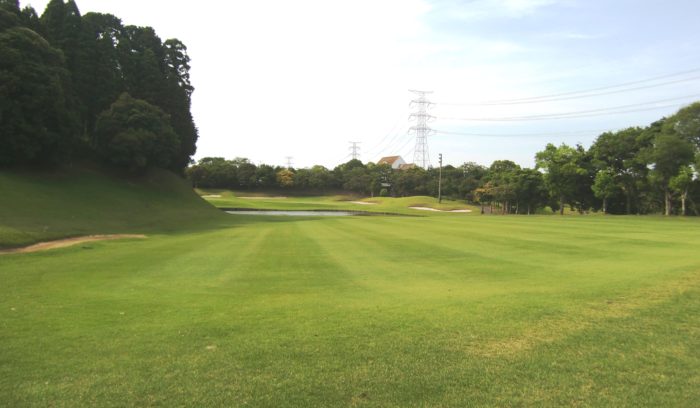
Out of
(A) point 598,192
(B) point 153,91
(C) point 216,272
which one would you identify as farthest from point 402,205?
(C) point 216,272

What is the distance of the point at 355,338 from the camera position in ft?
22.7

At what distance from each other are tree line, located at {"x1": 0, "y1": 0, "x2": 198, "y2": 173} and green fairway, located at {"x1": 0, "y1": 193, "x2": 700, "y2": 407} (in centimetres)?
3149

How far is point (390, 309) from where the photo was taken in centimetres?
890

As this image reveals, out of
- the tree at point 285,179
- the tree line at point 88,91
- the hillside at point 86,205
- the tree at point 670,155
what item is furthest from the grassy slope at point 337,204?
the tree at point 670,155

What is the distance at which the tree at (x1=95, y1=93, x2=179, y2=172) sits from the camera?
50125 millimetres

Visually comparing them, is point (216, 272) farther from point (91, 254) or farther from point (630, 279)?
point (630, 279)

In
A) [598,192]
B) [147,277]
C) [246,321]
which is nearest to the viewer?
[246,321]

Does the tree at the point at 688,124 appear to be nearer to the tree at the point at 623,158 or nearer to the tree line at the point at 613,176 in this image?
the tree line at the point at 613,176

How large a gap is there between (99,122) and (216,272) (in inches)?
1756

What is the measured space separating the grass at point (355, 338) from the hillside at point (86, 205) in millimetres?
15631

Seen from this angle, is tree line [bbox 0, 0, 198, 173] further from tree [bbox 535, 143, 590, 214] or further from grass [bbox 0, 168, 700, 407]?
tree [bbox 535, 143, 590, 214]

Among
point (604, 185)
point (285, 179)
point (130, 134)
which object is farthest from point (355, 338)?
point (285, 179)

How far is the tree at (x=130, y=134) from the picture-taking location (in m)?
50.1

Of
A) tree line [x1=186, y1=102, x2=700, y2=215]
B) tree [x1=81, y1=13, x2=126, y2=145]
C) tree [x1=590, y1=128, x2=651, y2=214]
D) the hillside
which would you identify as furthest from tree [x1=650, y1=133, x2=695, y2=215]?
tree [x1=81, y1=13, x2=126, y2=145]
